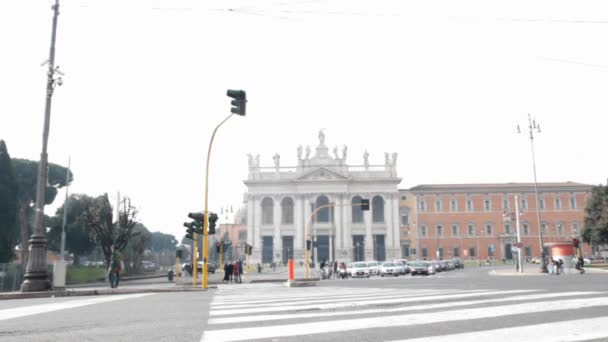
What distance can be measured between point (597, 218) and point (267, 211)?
50.7 meters

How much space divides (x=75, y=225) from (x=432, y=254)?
54.6m

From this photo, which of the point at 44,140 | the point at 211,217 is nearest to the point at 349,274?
the point at 211,217

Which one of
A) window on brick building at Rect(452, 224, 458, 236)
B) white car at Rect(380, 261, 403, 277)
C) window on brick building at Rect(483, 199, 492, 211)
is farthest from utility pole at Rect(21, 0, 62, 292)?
window on brick building at Rect(483, 199, 492, 211)

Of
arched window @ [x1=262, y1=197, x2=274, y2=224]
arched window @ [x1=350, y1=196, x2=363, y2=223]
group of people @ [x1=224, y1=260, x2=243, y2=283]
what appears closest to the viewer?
group of people @ [x1=224, y1=260, x2=243, y2=283]

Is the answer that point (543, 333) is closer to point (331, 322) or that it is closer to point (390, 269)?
point (331, 322)

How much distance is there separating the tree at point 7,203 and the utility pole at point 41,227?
107 ft

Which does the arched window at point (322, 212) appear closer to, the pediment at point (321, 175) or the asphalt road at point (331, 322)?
the pediment at point (321, 175)

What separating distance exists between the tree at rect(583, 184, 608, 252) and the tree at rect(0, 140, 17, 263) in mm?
52507

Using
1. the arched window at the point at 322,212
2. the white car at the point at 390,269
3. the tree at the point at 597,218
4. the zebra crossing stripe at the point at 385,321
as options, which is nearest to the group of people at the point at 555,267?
the white car at the point at 390,269

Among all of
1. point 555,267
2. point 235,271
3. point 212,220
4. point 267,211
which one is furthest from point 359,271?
point 267,211

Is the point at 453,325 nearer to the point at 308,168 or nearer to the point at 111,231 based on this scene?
the point at 111,231

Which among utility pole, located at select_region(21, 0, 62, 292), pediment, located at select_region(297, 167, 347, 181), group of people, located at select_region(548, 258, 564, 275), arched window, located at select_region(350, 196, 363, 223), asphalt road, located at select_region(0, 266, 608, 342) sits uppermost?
pediment, located at select_region(297, 167, 347, 181)

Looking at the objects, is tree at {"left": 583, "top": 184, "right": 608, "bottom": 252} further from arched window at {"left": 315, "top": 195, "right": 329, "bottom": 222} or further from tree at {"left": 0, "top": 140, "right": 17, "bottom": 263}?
tree at {"left": 0, "top": 140, "right": 17, "bottom": 263}

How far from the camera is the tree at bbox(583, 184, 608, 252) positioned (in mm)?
50544
